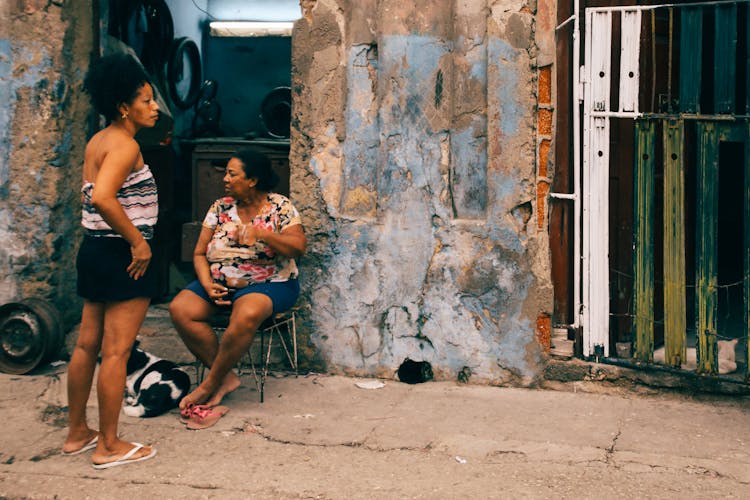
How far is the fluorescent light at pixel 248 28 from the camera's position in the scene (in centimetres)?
1046

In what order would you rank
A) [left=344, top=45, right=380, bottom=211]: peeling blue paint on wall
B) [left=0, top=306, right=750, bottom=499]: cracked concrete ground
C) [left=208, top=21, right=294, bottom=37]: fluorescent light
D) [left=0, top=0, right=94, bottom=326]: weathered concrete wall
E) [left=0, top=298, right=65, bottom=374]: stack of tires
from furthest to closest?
[left=208, top=21, right=294, bottom=37]: fluorescent light → [left=0, top=0, right=94, bottom=326]: weathered concrete wall → [left=0, top=298, right=65, bottom=374]: stack of tires → [left=344, top=45, right=380, bottom=211]: peeling blue paint on wall → [left=0, top=306, right=750, bottom=499]: cracked concrete ground

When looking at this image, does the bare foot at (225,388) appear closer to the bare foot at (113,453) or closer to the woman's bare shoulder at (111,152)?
the bare foot at (113,453)

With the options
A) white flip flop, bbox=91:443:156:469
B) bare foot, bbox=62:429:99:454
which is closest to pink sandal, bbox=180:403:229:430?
white flip flop, bbox=91:443:156:469

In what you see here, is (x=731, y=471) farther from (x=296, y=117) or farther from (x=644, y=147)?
(x=296, y=117)

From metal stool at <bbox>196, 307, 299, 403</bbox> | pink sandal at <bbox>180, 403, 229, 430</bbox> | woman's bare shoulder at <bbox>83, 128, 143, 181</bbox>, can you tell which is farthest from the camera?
metal stool at <bbox>196, 307, 299, 403</bbox>

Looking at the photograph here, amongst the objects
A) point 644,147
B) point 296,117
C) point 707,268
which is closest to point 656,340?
point 707,268

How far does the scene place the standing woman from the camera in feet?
12.8

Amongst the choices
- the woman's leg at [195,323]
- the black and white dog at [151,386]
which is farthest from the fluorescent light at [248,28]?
the black and white dog at [151,386]

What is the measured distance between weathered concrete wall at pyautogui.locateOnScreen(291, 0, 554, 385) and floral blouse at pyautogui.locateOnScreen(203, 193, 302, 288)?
50 centimetres

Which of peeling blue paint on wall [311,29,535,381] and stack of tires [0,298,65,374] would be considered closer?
peeling blue paint on wall [311,29,535,381]

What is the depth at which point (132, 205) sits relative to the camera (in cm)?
399

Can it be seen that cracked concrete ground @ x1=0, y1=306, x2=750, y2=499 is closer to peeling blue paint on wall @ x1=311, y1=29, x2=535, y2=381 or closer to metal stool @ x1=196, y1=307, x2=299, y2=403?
metal stool @ x1=196, y1=307, x2=299, y2=403

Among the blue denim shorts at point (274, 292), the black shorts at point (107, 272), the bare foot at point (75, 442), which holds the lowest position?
the bare foot at point (75, 442)

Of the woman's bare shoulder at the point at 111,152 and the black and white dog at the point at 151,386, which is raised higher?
the woman's bare shoulder at the point at 111,152
